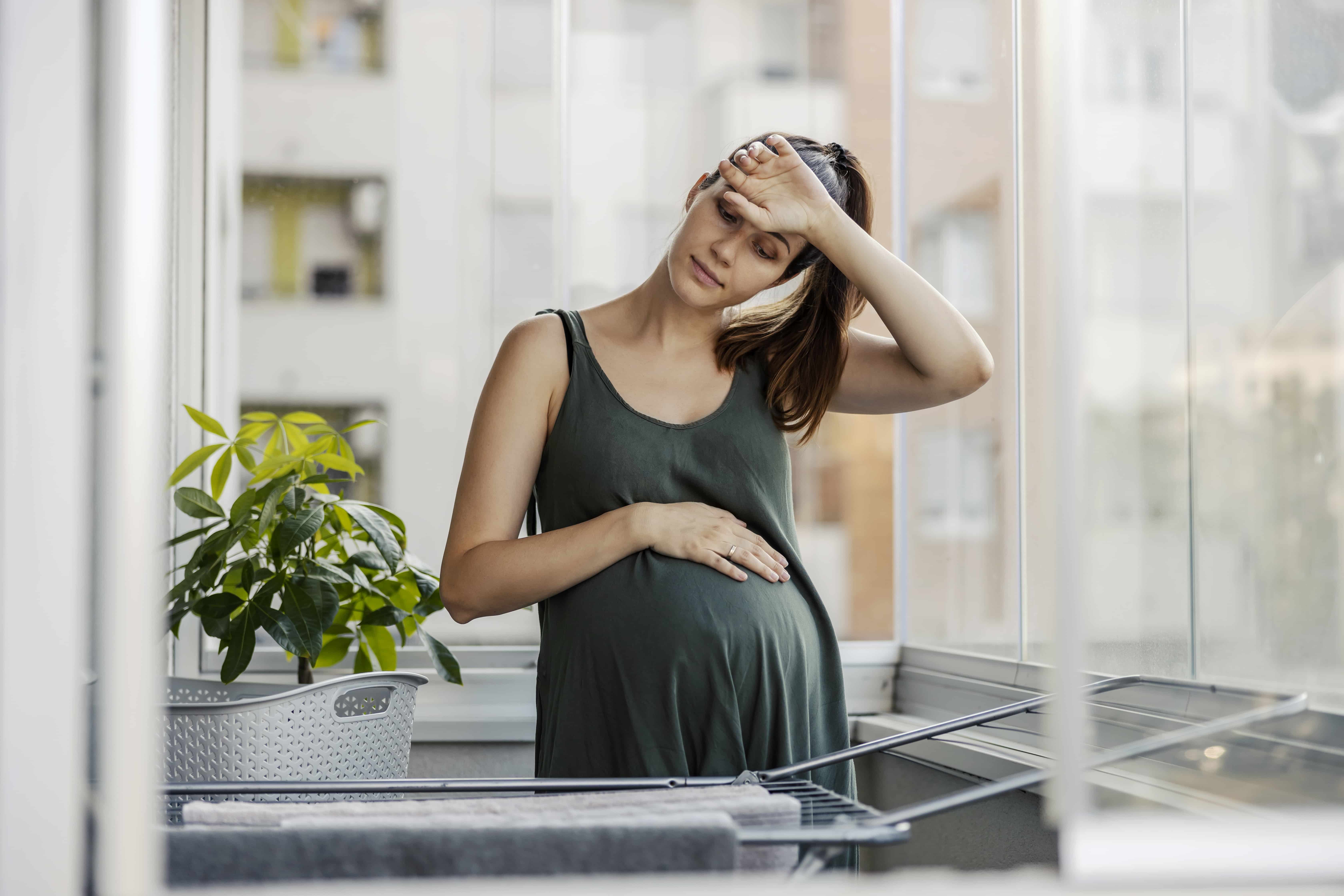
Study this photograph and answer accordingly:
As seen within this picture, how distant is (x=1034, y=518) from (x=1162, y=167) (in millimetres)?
965

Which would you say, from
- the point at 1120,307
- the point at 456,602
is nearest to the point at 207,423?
the point at 456,602

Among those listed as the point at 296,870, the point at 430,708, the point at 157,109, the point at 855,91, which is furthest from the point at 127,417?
the point at 855,91

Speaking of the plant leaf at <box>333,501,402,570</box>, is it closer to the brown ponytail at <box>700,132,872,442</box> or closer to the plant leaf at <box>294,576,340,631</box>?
the plant leaf at <box>294,576,340,631</box>

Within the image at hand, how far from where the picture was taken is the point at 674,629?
1212 mm

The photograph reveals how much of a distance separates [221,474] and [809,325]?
0.89 metres

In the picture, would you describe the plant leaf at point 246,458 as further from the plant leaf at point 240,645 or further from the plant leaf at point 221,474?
the plant leaf at point 240,645

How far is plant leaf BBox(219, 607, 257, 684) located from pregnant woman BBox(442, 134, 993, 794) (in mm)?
378

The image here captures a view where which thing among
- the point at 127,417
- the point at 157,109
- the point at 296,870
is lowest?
the point at 296,870

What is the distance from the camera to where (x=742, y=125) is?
2465 mm

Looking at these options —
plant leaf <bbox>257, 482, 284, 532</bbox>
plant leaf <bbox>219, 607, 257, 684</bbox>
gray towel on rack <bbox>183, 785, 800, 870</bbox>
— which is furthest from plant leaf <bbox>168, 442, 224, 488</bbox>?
gray towel on rack <bbox>183, 785, 800, 870</bbox>

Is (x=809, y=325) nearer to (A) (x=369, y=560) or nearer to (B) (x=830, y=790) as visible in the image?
(B) (x=830, y=790)

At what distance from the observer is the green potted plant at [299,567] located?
1.55 meters

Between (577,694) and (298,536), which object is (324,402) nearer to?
(298,536)

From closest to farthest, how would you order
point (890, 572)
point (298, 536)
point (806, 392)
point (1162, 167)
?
point (1162, 167), point (806, 392), point (298, 536), point (890, 572)
